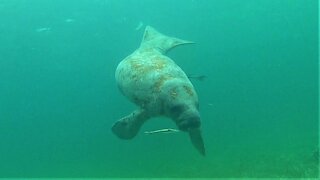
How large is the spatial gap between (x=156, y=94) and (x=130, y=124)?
0.81m

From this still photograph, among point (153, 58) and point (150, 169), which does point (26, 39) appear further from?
point (153, 58)

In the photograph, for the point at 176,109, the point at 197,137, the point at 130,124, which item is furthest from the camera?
the point at 130,124

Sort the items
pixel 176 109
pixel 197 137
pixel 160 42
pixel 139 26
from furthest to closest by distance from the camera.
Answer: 1. pixel 139 26
2. pixel 160 42
3. pixel 197 137
4. pixel 176 109

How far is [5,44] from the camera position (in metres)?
32.0

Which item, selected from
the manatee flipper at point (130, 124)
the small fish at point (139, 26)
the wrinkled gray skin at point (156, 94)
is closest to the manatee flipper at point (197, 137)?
the wrinkled gray skin at point (156, 94)

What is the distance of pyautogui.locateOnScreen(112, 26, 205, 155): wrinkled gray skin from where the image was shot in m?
6.64

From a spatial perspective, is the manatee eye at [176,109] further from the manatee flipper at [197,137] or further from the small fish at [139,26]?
the small fish at [139,26]

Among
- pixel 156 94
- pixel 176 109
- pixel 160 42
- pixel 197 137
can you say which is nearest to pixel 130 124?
pixel 156 94

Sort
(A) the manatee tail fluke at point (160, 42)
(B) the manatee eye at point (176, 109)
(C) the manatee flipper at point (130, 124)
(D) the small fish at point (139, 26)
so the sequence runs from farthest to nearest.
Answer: (D) the small fish at point (139, 26) < (A) the manatee tail fluke at point (160, 42) < (C) the manatee flipper at point (130, 124) < (B) the manatee eye at point (176, 109)

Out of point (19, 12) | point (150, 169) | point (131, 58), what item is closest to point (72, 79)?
point (19, 12)

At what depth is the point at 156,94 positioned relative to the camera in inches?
284

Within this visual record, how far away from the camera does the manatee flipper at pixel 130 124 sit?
755 centimetres

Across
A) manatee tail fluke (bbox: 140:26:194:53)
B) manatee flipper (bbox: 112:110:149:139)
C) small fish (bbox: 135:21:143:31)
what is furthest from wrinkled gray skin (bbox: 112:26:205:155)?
small fish (bbox: 135:21:143:31)

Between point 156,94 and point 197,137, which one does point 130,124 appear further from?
point 197,137
